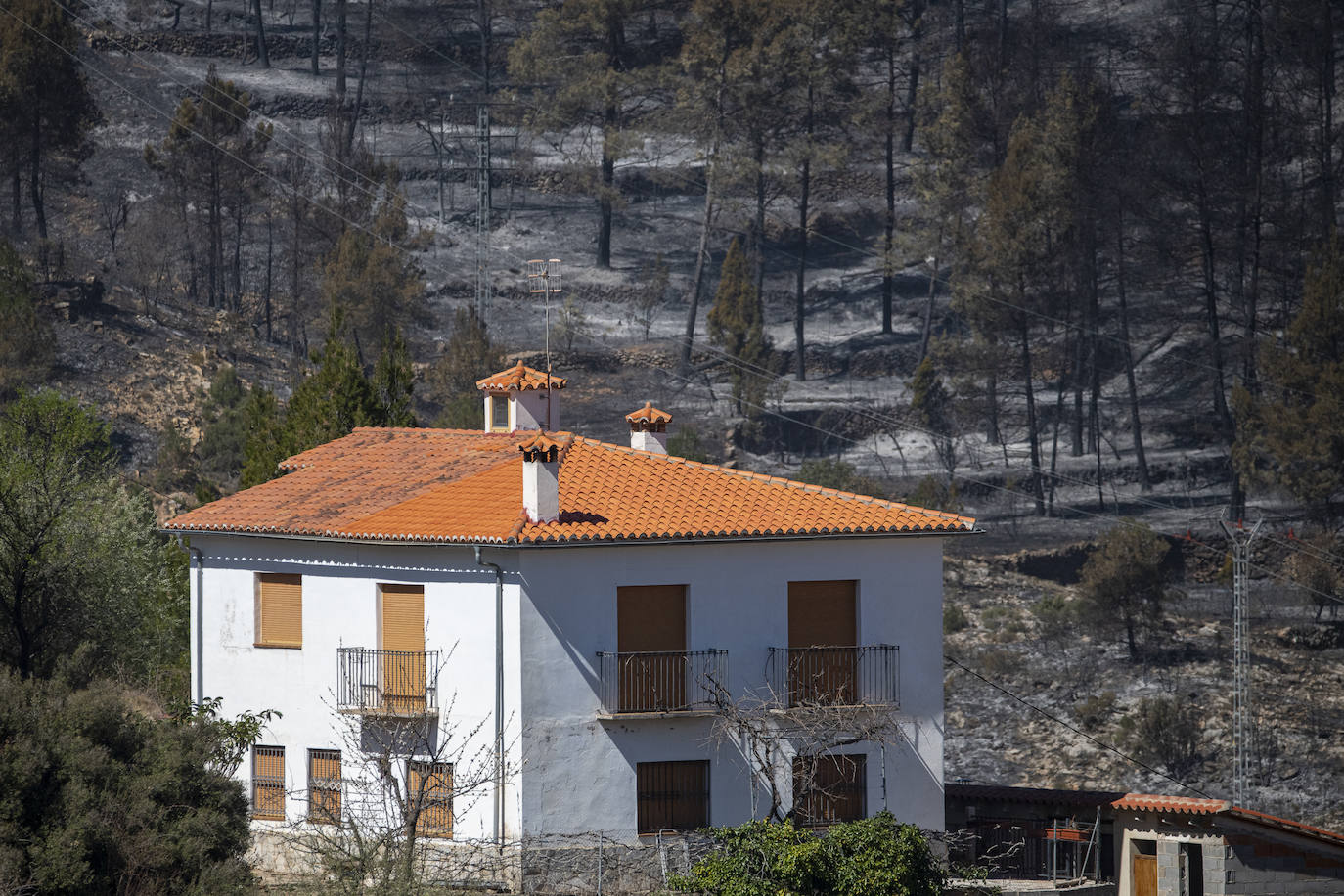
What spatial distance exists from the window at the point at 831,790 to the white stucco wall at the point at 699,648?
199 mm

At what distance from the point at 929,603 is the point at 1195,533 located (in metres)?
44.5

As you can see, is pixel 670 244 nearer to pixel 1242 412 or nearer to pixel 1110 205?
pixel 1110 205

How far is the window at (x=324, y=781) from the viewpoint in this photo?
28.1 m

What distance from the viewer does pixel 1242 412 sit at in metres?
71.8

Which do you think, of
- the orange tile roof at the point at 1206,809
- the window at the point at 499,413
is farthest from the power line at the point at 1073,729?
the orange tile roof at the point at 1206,809

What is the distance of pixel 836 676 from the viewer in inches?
1106

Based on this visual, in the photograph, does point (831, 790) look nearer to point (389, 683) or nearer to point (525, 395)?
point (389, 683)

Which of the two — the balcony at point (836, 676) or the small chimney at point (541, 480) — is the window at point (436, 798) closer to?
the small chimney at point (541, 480)

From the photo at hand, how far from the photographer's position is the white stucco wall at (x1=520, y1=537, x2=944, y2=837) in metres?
26.7

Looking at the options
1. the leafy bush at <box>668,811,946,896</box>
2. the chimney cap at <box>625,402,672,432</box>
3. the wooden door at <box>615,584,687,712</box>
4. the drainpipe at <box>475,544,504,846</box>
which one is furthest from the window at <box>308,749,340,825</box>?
the chimney cap at <box>625,402,672,432</box>

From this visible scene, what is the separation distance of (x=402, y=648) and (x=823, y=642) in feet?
21.3

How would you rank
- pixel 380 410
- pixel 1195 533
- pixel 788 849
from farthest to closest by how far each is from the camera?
1. pixel 1195 533
2. pixel 380 410
3. pixel 788 849

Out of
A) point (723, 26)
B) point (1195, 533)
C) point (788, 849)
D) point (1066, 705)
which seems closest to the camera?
point (788, 849)

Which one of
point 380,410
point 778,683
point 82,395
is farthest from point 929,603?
point 82,395
